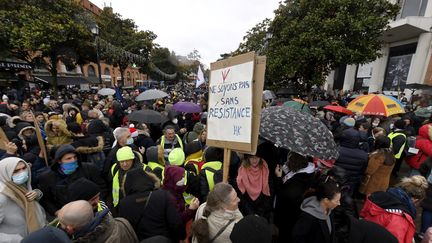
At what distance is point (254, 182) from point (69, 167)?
2.35 meters

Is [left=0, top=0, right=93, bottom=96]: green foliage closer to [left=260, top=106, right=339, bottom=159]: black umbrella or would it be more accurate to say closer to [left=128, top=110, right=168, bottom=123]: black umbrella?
[left=128, top=110, right=168, bottom=123]: black umbrella

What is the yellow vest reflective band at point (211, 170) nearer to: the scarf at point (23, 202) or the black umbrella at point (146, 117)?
the scarf at point (23, 202)

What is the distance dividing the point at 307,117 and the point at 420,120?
22.9ft

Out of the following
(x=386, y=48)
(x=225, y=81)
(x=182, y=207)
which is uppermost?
(x=386, y=48)

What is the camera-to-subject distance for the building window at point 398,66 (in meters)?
18.5

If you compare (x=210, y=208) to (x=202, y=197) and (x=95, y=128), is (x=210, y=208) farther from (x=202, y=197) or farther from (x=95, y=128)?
(x=95, y=128)

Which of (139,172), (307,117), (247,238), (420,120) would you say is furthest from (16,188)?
(420,120)

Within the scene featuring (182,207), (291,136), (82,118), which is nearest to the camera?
(291,136)

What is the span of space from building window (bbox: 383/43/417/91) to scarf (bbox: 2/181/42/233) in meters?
22.8

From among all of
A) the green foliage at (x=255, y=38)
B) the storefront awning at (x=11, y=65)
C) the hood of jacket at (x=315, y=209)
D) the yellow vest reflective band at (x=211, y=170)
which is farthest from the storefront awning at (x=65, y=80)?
the hood of jacket at (x=315, y=209)

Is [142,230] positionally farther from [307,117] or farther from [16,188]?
[307,117]

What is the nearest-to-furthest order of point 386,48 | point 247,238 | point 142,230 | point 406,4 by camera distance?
1. point 247,238
2. point 142,230
3. point 406,4
4. point 386,48

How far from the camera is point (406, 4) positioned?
18.4 m

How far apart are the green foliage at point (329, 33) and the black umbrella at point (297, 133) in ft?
29.6
